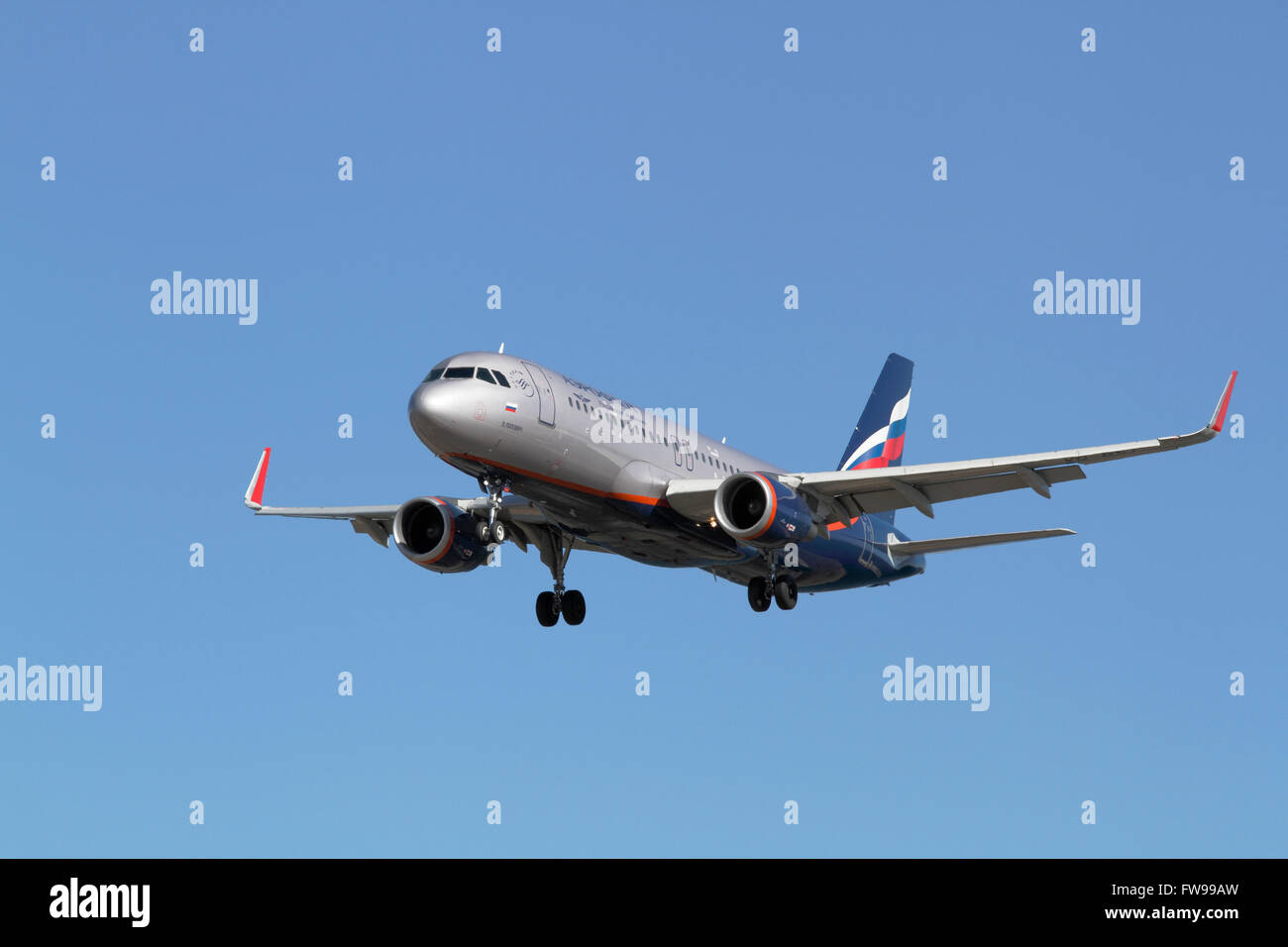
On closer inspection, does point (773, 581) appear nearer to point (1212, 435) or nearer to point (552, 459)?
point (552, 459)

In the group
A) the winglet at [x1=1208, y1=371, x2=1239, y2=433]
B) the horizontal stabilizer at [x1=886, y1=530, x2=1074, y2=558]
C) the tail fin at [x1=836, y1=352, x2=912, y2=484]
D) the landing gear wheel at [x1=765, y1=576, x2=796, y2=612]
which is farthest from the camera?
the tail fin at [x1=836, y1=352, x2=912, y2=484]

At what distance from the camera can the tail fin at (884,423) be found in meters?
56.2

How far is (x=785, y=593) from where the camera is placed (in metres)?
46.2

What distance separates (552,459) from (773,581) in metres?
9.69

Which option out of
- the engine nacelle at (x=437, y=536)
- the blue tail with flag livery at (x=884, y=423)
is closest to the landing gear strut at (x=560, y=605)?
the engine nacelle at (x=437, y=536)

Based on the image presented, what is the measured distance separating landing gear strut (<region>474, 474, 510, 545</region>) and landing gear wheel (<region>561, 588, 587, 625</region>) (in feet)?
17.7

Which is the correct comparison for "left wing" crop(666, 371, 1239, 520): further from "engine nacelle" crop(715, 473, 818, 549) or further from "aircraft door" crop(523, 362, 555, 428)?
"aircraft door" crop(523, 362, 555, 428)

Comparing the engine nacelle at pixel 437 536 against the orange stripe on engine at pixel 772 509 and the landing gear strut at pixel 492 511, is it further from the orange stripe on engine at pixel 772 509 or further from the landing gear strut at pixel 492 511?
the orange stripe on engine at pixel 772 509

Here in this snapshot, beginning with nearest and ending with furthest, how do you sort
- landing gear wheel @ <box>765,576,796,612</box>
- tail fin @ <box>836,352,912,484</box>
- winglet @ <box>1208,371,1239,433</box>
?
→ 1. winglet @ <box>1208,371,1239,433</box>
2. landing gear wheel @ <box>765,576,796,612</box>
3. tail fin @ <box>836,352,912,484</box>

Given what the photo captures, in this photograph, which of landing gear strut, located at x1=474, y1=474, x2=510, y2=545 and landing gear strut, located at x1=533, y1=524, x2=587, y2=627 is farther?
landing gear strut, located at x1=533, y1=524, x2=587, y2=627

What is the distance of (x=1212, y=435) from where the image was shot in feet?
114

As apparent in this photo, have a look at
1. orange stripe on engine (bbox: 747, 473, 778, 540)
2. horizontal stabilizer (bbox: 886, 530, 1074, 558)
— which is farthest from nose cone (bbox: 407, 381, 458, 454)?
horizontal stabilizer (bbox: 886, 530, 1074, 558)

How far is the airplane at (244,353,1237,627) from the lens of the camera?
38250mm
